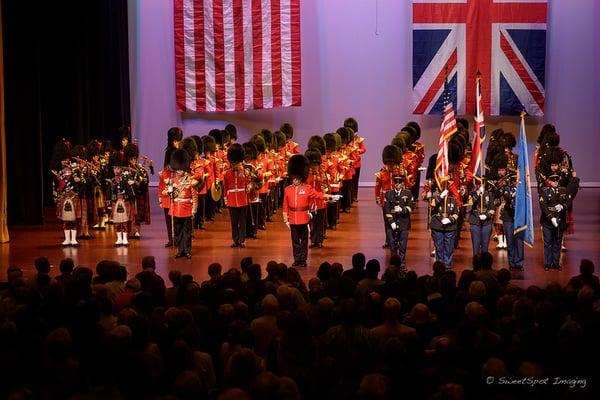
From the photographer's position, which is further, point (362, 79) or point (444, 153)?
point (362, 79)

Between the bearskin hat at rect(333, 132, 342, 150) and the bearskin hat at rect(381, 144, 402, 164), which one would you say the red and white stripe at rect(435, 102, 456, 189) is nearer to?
the bearskin hat at rect(381, 144, 402, 164)

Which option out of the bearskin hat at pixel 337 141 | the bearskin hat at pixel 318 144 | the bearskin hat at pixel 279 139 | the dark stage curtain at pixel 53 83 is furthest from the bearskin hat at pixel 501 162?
the dark stage curtain at pixel 53 83

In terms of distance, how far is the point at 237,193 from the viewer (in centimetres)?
1598

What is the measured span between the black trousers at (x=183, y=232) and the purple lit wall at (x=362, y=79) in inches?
362

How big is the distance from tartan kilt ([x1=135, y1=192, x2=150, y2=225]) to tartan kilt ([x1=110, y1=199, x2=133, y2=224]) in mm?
631

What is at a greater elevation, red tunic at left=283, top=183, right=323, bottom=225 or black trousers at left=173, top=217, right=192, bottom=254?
red tunic at left=283, top=183, right=323, bottom=225

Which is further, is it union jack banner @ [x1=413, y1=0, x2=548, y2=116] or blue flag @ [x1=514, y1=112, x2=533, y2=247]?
union jack banner @ [x1=413, y1=0, x2=548, y2=116]

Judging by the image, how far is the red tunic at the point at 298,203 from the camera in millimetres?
14383

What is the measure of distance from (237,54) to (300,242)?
31.2ft

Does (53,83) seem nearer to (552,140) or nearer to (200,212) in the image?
(200,212)

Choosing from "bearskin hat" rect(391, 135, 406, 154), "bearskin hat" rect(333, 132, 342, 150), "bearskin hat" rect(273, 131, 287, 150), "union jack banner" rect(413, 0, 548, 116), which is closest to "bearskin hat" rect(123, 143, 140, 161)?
"bearskin hat" rect(273, 131, 287, 150)

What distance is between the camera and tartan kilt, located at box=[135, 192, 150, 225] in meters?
16.9

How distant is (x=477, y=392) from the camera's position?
671 cm

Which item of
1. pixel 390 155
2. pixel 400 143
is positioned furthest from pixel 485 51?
pixel 390 155
